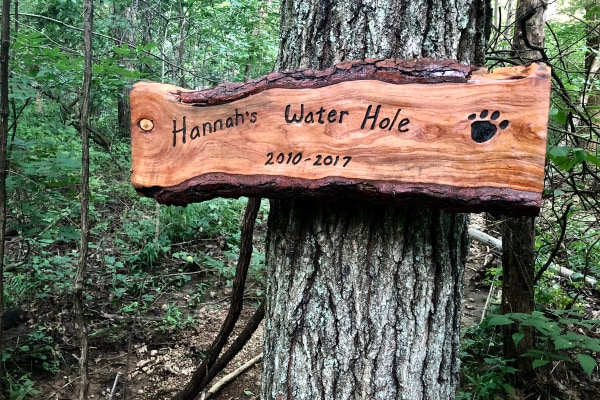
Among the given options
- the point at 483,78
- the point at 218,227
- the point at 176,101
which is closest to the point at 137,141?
the point at 176,101

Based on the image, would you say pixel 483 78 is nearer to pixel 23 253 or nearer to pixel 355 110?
pixel 355 110

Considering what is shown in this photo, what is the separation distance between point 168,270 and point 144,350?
1.11m

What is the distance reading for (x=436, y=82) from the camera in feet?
3.43

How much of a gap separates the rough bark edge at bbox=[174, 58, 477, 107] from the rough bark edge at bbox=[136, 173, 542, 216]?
235 millimetres

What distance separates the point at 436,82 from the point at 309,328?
2.51 feet

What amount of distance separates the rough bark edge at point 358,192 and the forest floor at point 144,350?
→ 162cm

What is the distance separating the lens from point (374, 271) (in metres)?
1.21

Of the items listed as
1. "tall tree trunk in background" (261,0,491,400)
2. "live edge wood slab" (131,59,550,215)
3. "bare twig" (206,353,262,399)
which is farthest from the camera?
"bare twig" (206,353,262,399)

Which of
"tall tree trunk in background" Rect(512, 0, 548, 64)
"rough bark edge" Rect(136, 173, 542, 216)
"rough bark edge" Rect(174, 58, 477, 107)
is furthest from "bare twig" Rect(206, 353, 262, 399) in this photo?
"tall tree trunk in background" Rect(512, 0, 548, 64)

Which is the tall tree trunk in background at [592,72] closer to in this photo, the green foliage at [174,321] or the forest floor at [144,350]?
the forest floor at [144,350]

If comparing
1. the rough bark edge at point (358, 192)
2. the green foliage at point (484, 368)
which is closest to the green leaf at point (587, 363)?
the green foliage at point (484, 368)

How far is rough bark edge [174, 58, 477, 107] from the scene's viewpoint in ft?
3.44

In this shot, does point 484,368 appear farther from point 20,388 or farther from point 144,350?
point 20,388

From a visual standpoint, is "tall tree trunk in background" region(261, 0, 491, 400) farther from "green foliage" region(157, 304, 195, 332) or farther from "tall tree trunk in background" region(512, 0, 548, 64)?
"green foliage" region(157, 304, 195, 332)
